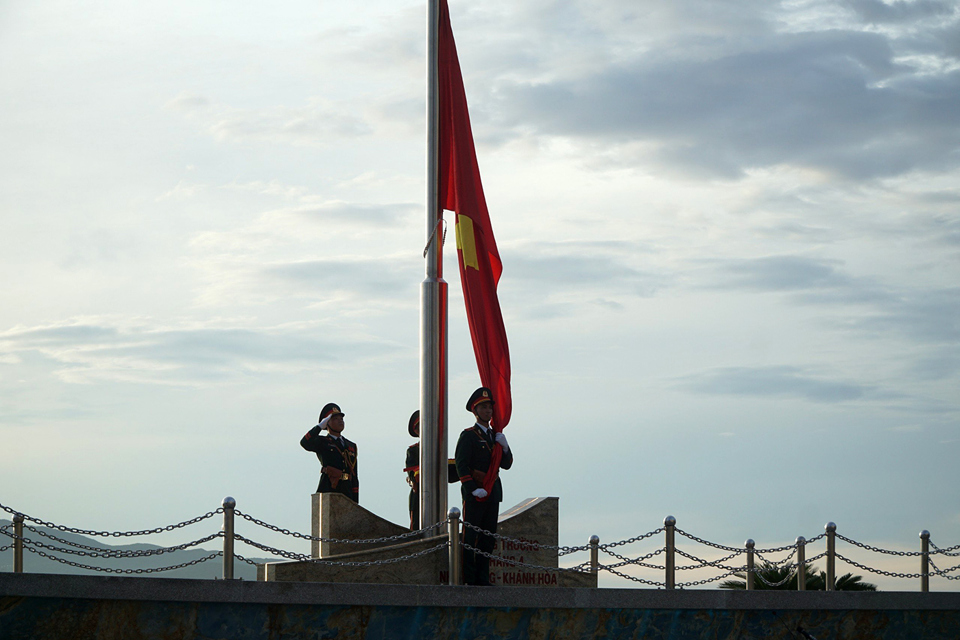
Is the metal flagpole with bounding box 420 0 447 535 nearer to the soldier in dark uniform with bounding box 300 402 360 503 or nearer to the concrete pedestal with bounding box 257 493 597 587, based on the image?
the concrete pedestal with bounding box 257 493 597 587

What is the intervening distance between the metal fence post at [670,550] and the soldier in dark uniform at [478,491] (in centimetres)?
172

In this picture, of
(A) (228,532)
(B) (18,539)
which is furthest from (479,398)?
(B) (18,539)

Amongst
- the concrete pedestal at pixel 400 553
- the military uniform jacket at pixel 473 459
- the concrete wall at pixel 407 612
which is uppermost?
the military uniform jacket at pixel 473 459

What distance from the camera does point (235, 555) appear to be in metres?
9.11

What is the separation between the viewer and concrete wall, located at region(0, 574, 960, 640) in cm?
860

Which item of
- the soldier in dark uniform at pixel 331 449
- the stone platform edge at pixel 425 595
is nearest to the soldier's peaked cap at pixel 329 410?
the soldier in dark uniform at pixel 331 449

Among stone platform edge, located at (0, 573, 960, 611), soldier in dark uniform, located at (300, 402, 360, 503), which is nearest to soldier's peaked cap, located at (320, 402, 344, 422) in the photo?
soldier in dark uniform, located at (300, 402, 360, 503)

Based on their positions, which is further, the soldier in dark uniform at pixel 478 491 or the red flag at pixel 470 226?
the red flag at pixel 470 226

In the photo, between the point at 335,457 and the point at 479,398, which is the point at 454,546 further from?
the point at 335,457

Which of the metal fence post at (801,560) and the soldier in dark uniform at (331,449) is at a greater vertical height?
the soldier in dark uniform at (331,449)

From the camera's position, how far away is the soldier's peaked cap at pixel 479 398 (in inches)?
449

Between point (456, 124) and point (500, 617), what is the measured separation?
5.53m

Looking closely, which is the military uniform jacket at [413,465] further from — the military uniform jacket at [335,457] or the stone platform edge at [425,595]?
the stone platform edge at [425,595]

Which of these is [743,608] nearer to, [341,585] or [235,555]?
[341,585]
